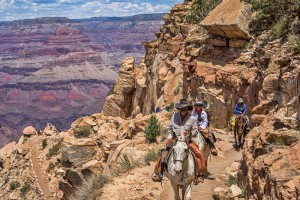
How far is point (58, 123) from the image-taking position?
169625 mm

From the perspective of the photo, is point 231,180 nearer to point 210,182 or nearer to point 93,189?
point 210,182

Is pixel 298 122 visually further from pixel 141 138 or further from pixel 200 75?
pixel 200 75

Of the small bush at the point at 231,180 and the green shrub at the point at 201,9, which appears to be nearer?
the small bush at the point at 231,180

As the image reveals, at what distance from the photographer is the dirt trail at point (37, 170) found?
82.7ft

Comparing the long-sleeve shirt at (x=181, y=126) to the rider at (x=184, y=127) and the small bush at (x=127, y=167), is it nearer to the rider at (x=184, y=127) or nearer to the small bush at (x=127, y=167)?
the rider at (x=184, y=127)

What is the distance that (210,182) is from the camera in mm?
12562

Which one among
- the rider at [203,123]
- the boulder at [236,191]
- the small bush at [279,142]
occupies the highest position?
the small bush at [279,142]

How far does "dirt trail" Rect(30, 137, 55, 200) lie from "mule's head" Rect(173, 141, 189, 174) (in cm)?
1782

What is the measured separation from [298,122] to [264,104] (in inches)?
191

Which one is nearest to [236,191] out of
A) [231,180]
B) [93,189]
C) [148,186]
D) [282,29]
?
[231,180]

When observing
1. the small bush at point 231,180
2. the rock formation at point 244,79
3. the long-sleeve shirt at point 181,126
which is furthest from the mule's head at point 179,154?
the small bush at point 231,180

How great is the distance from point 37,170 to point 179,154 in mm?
21821

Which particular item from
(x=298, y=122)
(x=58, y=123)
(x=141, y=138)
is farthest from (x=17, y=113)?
(x=298, y=122)

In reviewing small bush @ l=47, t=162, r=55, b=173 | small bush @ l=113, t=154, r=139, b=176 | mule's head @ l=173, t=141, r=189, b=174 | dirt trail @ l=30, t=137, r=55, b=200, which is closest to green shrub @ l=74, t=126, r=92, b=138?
small bush @ l=47, t=162, r=55, b=173
